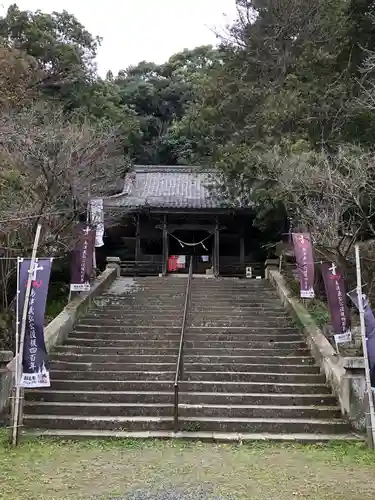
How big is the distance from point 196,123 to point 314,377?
12.1 m

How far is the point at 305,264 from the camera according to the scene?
12.6 metres

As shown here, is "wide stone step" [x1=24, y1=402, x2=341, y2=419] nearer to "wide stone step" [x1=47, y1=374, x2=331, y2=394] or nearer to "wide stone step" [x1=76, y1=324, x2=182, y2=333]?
"wide stone step" [x1=47, y1=374, x2=331, y2=394]

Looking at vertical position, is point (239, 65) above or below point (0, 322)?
above

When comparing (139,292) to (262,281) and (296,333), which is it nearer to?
(262,281)

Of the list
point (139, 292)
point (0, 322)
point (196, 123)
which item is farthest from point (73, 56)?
point (0, 322)

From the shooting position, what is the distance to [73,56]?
2573cm

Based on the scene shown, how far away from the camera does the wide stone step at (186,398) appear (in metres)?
9.05

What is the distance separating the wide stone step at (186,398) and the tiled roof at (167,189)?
10.6 meters

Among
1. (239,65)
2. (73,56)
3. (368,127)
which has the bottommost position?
(368,127)

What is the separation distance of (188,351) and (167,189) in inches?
613

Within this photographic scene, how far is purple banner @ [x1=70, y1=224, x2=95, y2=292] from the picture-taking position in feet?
44.0

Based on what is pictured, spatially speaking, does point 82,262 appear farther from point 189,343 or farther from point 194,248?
point 194,248

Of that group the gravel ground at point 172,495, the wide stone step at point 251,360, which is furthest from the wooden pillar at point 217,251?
the gravel ground at point 172,495

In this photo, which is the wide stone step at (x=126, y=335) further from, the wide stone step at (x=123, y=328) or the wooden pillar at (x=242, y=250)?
the wooden pillar at (x=242, y=250)
